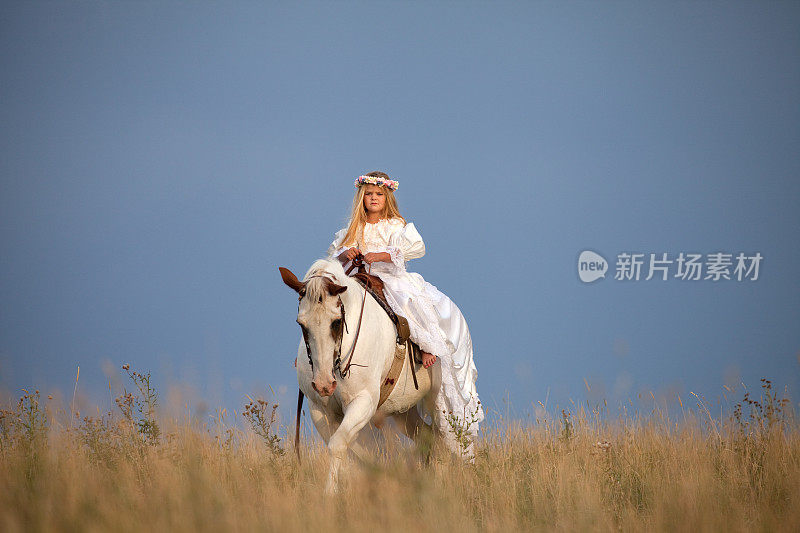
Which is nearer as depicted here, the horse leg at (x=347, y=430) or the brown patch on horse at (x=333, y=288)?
the brown patch on horse at (x=333, y=288)

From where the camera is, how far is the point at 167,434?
6215mm

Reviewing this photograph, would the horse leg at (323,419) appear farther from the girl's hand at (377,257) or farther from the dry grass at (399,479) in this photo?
the girl's hand at (377,257)

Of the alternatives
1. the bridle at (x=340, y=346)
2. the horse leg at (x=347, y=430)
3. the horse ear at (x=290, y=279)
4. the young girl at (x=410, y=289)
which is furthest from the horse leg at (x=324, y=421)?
the horse ear at (x=290, y=279)

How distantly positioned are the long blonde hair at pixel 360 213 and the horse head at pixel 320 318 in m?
1.57

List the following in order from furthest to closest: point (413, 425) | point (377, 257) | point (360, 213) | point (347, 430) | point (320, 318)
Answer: point (413, 425), point (360, 213), point (377, 257), point (347, 430), point (320, 318)

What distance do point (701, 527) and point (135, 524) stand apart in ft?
11.2

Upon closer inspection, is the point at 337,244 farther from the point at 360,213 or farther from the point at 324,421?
the point at 324,421

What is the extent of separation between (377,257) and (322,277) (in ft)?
4.43

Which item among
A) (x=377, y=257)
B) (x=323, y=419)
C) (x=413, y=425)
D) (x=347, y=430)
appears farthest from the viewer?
(x=413, y=425)

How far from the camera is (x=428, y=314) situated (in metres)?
6.36

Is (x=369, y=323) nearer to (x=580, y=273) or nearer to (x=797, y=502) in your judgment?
(x=797, y=502)

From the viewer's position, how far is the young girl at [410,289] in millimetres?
6219

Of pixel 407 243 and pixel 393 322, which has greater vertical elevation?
pixel 407 243

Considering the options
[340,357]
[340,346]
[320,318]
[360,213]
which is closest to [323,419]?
[340,357]
